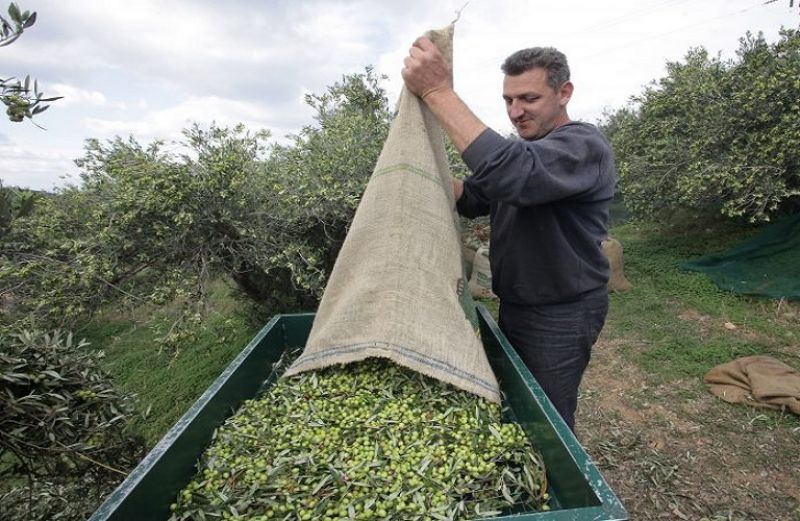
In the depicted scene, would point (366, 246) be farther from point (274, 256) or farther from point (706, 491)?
point (706, 491)

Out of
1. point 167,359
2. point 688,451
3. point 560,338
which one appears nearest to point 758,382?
point 688,451

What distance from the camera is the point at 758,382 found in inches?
188

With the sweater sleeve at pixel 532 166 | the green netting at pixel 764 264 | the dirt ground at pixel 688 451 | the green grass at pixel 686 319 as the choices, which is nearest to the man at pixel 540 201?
the sweater sleeve at pixel 532 166

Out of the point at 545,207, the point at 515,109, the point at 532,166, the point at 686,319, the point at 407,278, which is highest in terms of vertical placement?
the point at 515,109

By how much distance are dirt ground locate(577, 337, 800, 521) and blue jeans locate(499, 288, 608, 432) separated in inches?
65.3

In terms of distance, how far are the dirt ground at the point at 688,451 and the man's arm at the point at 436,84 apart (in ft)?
10.9

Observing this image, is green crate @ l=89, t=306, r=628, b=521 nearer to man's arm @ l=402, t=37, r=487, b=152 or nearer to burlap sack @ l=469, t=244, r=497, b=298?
man's arm @ l=402, t=37, r=487, b=152

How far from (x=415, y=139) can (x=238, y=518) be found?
6.05 feet

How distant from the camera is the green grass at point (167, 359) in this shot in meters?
5.41

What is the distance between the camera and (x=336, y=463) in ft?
5.68

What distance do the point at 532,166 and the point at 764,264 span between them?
8340 mm

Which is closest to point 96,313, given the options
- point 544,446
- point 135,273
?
point 135,273

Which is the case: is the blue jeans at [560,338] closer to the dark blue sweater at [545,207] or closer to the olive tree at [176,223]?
the dark blue sweater at [545,207]

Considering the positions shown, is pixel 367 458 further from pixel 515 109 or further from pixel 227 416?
pixel 515 109
